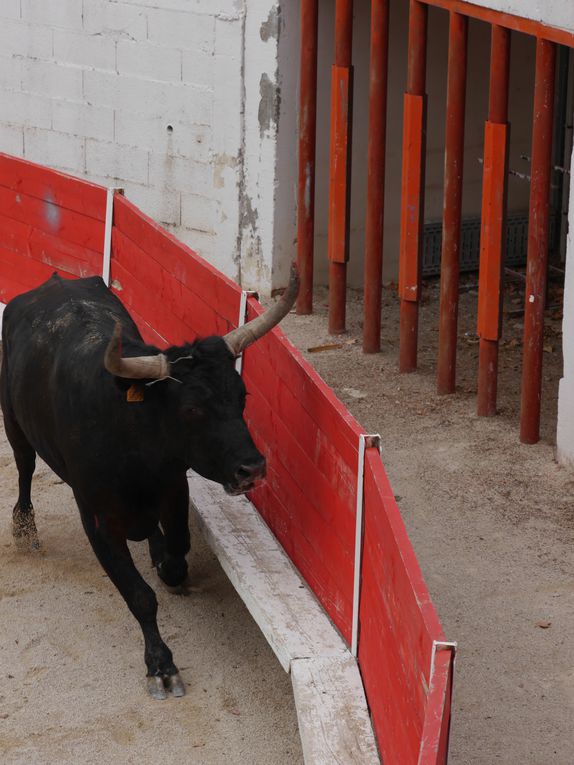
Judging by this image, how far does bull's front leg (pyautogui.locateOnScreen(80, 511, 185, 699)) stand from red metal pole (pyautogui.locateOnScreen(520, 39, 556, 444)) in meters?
2.77

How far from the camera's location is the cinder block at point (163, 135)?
1005 cm

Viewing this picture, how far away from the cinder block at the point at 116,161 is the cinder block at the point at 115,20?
833mm

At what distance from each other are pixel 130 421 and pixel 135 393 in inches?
7.4

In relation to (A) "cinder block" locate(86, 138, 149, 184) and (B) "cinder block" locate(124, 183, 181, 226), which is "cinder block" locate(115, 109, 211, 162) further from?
(B) "cinder block" locate(124, 183, 181, 226)

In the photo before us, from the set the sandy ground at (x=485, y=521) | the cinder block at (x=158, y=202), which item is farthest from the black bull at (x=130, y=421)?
the cinder block at (x=158, y=202)

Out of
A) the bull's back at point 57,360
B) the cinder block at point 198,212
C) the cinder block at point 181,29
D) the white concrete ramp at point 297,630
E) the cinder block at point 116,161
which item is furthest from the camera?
the cinder block at point 116,161

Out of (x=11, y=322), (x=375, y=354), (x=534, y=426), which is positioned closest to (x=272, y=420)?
(x=11, y=322)

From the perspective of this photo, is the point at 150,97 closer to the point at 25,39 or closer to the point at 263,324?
the point at 25,39

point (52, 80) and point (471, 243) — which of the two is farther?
point (52, 80)

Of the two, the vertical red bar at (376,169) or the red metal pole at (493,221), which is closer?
the red metal pole at (493,221)

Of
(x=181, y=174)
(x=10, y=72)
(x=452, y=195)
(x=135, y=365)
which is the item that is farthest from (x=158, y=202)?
(x=135, y=365)

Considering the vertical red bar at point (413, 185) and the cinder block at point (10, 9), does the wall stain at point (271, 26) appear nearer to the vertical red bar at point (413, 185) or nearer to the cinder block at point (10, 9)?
the vertical red bar at point (413, 185)

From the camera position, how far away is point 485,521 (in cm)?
637

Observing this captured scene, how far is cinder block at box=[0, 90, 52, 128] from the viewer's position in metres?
11.1
